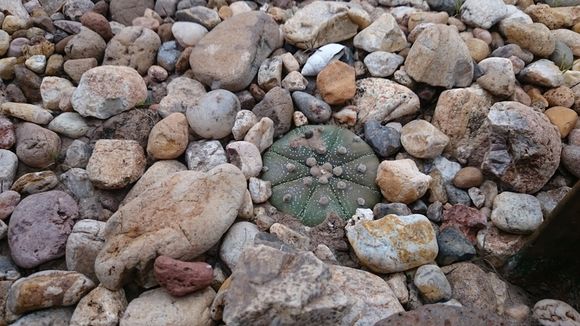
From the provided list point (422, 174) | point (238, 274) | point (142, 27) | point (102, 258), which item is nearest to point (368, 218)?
point (422, 174)

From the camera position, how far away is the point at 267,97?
3650 millimetres

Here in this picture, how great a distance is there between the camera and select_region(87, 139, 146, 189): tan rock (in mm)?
3316

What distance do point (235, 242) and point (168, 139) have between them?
0.91 meters

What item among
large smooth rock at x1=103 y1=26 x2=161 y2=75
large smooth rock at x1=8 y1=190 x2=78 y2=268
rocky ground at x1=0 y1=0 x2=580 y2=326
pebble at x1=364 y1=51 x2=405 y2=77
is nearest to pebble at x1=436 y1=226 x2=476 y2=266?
rocky ground at x1=0 y1=0 x2=580 y2=326

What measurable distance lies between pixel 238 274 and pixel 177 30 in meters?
2.44

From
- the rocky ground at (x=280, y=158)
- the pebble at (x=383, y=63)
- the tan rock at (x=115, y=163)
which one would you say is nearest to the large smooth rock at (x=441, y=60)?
the rocky ground at (x=280, y=158)

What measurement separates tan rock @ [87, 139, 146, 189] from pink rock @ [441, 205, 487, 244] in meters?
2.04

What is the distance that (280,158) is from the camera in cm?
348

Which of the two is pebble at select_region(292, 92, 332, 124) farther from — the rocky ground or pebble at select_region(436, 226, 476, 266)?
pebble at select_region(436, 226, 476, 266)

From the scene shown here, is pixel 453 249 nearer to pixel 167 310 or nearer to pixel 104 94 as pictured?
pixel 167 310

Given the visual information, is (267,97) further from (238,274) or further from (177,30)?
(238,274)

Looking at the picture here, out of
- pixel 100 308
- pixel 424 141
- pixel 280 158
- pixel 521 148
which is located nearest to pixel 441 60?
pixel 424 141

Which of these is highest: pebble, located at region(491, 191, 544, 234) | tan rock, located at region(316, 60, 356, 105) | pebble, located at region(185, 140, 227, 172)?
A: tan rock, located at region(316, 60, 356, 105)

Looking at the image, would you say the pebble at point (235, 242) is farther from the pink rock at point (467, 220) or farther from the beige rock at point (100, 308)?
the pink rock at point (467, 220)
